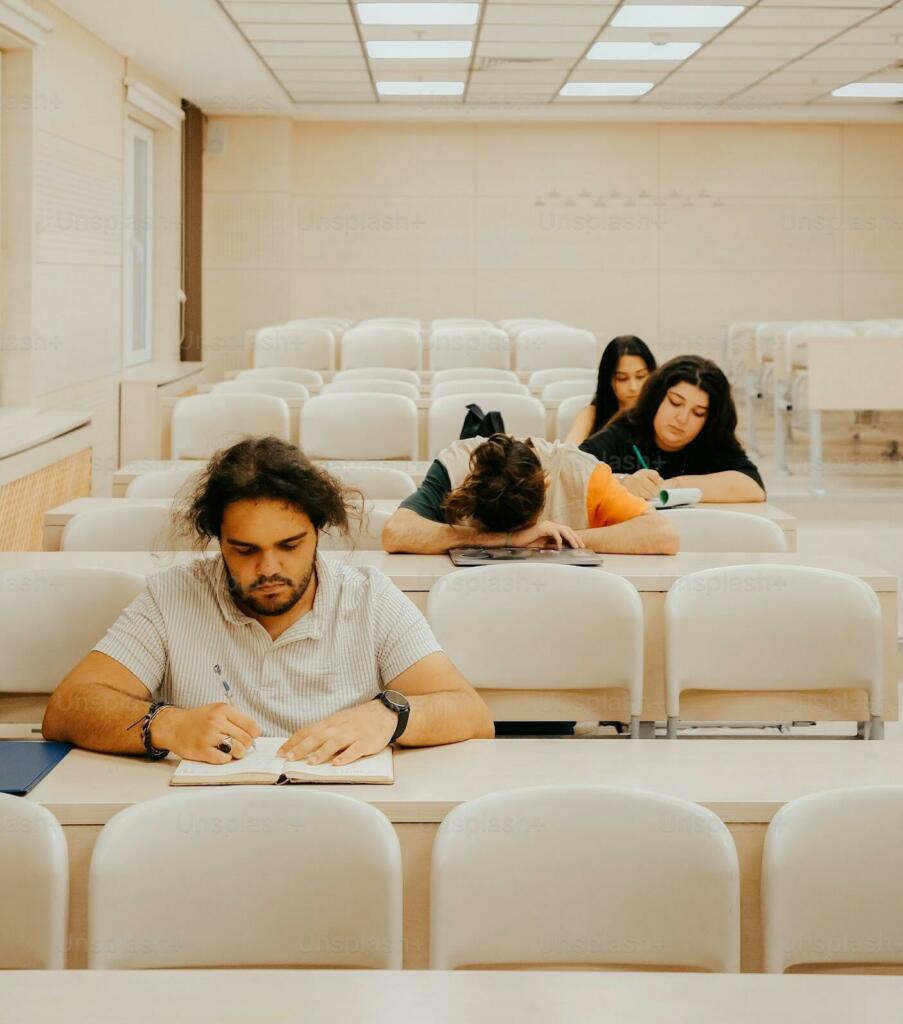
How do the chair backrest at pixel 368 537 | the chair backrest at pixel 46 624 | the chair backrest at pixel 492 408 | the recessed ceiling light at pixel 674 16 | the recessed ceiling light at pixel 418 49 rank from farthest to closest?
the recessed ceiling light at pixel 418 49, the recessed ceiling light at pixel 674 16, the chair backrest at pixel 492 408, the chair backrest at pixel 368 537, the chair backrest at pixel 46 624

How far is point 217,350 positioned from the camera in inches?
501

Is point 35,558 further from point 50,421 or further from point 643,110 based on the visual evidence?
point 643,110

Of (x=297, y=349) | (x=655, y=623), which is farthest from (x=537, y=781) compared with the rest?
(x=297, y=349)

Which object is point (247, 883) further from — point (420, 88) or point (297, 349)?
point (420, 88)

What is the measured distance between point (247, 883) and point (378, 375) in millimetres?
6630

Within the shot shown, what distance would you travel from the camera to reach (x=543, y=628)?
3109 mm

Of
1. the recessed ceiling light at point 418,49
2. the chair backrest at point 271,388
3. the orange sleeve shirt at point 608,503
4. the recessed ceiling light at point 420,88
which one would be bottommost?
the orange sleeve shirt at point 608,503

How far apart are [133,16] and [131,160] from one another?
6.82 feet

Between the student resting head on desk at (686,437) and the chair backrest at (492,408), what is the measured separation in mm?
1734

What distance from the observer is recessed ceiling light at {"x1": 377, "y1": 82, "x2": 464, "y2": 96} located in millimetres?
11198

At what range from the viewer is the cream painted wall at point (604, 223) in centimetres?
1322

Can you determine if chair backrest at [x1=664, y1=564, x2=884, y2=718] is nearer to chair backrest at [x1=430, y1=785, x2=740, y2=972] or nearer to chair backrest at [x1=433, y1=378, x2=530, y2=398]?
chair backrest at [x1=430, y1=785, x2=740, y2=972]

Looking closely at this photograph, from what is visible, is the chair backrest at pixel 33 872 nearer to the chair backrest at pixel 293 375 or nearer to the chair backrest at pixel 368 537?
the chair backrest at pixel 368 537

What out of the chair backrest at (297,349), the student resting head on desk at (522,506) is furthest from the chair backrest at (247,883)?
the chair backrest at (297,349)
